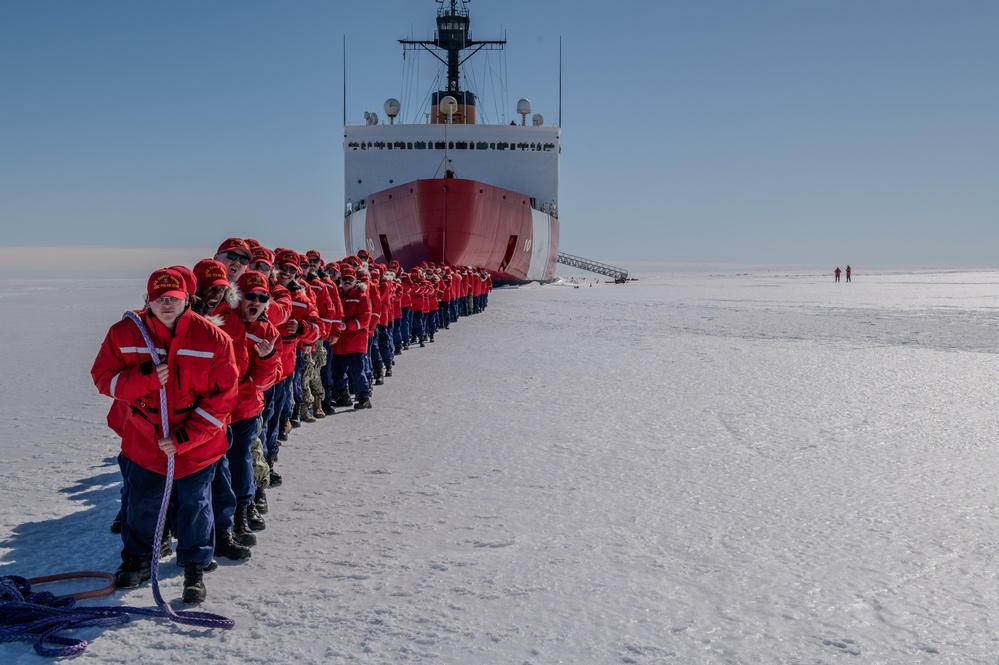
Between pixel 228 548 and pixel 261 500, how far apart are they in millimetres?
723

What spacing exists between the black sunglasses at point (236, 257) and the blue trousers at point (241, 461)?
3.94 ft

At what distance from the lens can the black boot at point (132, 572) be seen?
3.63m

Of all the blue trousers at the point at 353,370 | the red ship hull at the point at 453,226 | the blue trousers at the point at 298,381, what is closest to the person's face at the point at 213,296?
the blue trousers at the point at 298,381

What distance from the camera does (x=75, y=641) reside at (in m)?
3.09

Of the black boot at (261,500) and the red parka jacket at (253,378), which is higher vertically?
the red parka jacket at (253,378)

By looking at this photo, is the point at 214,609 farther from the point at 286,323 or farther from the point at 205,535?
the point at 286,323

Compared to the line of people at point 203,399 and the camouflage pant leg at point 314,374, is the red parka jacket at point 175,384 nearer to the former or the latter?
the line of people at point 203,399

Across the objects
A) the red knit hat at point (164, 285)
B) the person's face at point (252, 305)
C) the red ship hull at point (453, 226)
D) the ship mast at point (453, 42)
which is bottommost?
the person's face at point (252, 305)

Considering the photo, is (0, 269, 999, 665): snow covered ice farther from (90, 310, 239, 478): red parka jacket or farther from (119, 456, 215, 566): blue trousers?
(90, 310, 239, 478): red parka jacket

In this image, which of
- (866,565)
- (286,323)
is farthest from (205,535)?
(866,565)

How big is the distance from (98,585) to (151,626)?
1.75 ft

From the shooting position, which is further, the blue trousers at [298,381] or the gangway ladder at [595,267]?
the gangway ladder at [595,267]

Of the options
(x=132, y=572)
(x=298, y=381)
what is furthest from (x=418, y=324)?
(x=132, y=572)

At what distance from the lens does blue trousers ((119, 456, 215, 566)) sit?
11.5ft
